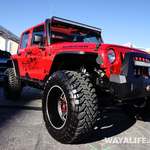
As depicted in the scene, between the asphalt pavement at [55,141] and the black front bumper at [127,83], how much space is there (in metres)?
0.63

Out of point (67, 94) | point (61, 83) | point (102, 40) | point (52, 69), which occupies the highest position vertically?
point (102, 40)

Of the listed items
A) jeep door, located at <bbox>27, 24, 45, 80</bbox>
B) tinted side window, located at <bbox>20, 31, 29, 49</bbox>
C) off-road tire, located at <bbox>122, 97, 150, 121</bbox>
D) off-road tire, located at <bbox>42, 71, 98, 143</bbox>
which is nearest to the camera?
off-road tire, located at <bbox>42, 71, 98, 143</bbox>

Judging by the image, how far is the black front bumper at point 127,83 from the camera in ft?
6.00

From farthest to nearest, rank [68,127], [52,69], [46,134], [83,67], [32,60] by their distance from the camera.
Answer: [32,60] < [52,69] < [83,67] < [46,134] < [68,127]

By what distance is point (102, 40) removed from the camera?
3832 millimetres

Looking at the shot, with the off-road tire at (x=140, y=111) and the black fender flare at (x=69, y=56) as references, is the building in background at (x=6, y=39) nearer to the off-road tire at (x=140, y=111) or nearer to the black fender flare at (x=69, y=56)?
the black fender flare at (x=69, y=56)

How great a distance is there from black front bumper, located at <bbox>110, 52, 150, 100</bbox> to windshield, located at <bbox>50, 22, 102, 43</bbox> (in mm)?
1518

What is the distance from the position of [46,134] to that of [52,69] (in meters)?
1.07

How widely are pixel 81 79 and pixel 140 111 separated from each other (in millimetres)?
1648

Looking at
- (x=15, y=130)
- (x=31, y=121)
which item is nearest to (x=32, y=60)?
(x=31, y=121)

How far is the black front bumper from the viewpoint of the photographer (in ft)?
6.00

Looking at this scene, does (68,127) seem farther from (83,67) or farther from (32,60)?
(32,60)

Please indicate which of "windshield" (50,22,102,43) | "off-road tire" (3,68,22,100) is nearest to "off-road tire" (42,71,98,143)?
"windshield" (50,22,102,43)

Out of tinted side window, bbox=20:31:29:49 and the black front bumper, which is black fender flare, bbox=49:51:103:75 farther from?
tinted side window, bbox=20:31:29:49
